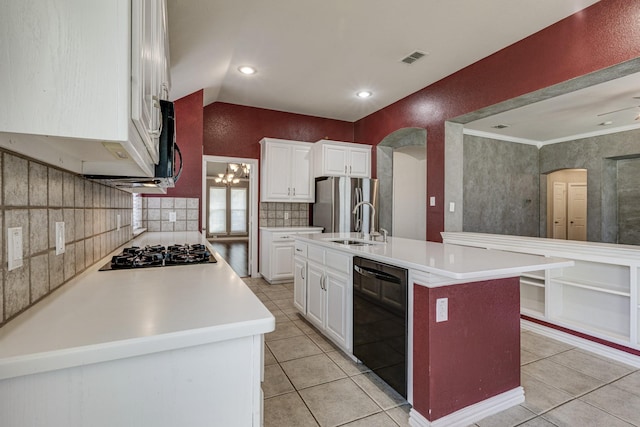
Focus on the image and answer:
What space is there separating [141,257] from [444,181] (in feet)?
10.3

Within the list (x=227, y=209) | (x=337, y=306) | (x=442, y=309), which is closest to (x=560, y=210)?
(x=337, y=306)

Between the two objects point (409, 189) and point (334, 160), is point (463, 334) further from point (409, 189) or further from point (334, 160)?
point (409, 189)

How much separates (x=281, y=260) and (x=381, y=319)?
291 centimetres

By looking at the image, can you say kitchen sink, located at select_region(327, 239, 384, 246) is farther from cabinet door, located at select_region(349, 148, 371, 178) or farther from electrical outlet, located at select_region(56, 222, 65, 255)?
cabinet door, located at select_region(349, 148, 371, 178)

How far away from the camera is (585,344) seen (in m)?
2.67

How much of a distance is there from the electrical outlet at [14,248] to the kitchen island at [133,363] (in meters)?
0.14

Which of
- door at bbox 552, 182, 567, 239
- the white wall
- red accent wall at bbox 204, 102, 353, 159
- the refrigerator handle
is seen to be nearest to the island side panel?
the refrigerator handle

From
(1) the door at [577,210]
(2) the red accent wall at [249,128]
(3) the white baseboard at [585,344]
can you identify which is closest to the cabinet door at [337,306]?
(3) the white baseboard at [585,344]

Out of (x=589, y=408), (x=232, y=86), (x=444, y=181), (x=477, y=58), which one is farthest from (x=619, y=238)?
(x=232, y=86)

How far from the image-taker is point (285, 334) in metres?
2.90

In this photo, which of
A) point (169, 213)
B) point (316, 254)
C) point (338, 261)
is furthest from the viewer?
point (169, 213)

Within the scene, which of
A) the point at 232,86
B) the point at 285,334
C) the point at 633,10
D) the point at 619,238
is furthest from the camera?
the point at 619,238

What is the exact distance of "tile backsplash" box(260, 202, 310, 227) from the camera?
5.11 meters

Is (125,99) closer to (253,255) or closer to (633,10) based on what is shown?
(633,10)
